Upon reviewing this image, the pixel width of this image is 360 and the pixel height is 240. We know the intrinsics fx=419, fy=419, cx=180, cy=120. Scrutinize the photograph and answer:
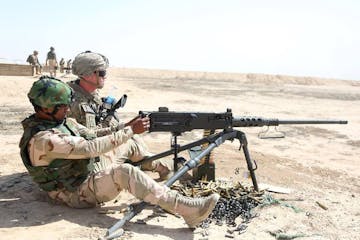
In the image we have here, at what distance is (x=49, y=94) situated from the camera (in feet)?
13.6

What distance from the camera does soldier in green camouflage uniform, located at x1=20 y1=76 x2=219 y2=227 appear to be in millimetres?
4133

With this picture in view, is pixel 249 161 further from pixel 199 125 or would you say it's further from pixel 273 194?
pixel 199 125

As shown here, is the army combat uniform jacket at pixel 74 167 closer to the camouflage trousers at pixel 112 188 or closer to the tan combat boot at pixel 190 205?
the camouflage trousers at pixel 112 188

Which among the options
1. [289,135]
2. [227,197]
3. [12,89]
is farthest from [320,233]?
[12,89]

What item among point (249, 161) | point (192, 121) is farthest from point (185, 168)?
point (249, 161)

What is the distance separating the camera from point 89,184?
4.53 metres

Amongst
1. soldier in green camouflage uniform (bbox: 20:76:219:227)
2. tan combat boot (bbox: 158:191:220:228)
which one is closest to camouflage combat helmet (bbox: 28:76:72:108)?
soldier in green camouflage uniform (bbox: 20:76:219:227)

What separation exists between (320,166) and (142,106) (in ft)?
32.1

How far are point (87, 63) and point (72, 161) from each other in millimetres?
1551

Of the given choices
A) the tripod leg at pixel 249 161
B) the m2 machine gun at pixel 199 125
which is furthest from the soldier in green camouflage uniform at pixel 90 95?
the tripod leg at pixel 249 161

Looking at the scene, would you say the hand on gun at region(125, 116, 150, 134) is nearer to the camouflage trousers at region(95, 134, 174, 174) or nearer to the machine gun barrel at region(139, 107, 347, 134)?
the machine gun barrel at region(139, 107, 347, 134)

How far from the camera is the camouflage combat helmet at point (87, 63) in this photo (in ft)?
18.1

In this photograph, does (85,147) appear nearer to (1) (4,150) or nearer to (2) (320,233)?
(2) (320,233)

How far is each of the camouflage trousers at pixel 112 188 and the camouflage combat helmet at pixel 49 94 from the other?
89 cm
